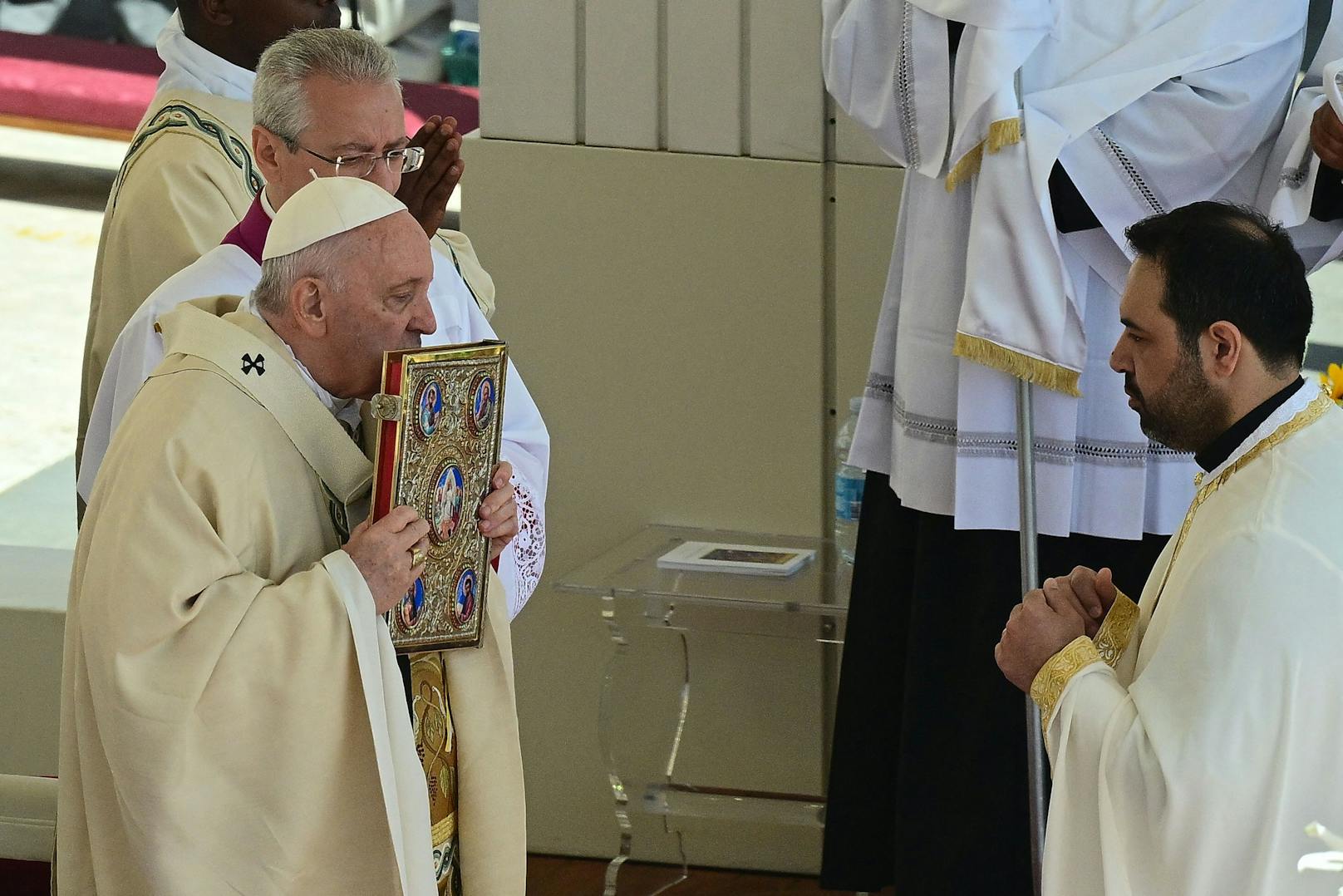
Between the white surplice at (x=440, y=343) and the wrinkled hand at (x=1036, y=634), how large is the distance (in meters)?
0.85

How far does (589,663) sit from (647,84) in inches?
57.9

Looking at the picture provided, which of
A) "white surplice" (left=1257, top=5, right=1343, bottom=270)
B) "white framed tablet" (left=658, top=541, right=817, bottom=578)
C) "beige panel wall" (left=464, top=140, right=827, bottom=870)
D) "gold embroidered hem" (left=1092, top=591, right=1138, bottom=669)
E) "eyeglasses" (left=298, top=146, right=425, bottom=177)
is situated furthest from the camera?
"beige panel wall" (left=464, top=140, right=827, bottom=870)

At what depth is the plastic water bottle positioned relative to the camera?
428 centimetres

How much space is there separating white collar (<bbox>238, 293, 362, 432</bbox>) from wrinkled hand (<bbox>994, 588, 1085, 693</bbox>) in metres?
1.01

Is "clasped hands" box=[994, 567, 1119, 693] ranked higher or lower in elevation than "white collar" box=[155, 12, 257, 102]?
lower

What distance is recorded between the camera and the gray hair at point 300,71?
9.93 feet

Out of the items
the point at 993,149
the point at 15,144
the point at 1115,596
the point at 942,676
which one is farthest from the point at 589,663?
the point at 15,144

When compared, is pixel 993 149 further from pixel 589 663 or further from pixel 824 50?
pixel 589 663

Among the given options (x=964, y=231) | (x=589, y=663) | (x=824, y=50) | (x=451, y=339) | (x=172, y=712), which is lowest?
(x=589, y=663)

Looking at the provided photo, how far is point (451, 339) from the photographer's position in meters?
3.25

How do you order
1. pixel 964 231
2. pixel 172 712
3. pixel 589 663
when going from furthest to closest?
pixel 589 663 → pixel 964 231 → pixel 172 712

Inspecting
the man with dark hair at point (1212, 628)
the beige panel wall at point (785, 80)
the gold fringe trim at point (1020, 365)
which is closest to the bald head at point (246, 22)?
the beige panel wall at point (785, 80)

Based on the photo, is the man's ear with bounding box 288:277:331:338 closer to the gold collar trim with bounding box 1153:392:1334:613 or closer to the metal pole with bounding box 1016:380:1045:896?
the gold collar trim with bounding box 1153:392:1334:613

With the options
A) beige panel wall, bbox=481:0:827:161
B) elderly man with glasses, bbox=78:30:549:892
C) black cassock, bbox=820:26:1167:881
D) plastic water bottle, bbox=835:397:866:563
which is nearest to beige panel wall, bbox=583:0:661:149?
beige panel wall, bbox=481:0:827:161
